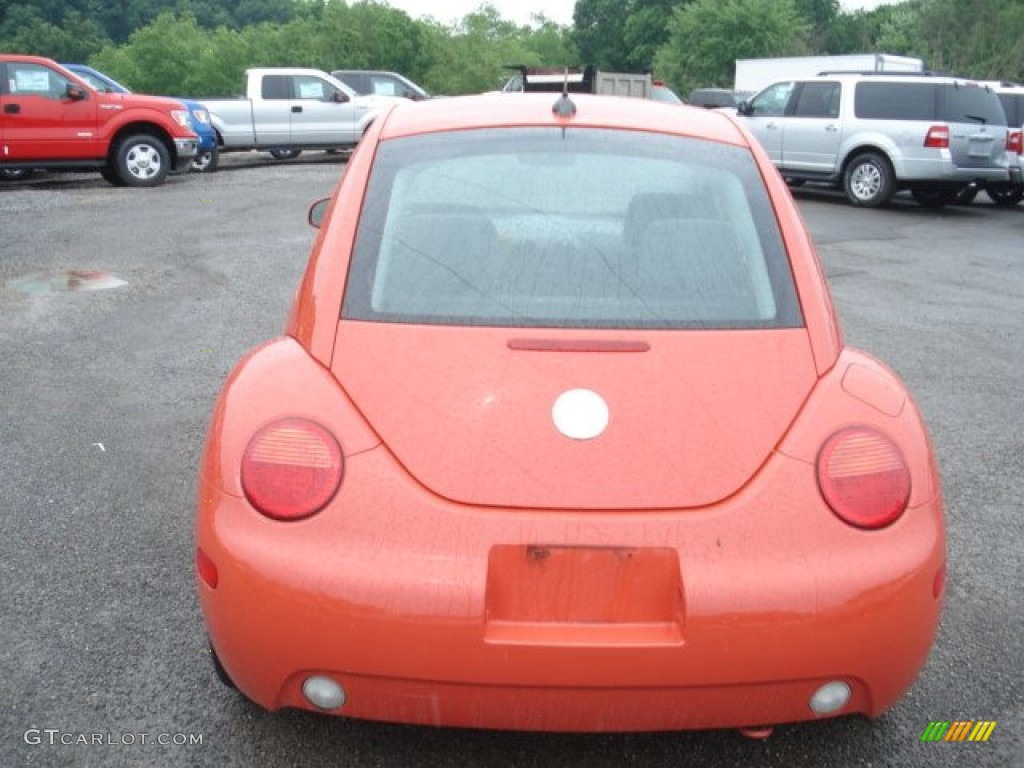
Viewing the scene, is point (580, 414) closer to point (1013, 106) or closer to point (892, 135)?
point (892, 135)

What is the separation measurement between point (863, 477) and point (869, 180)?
14.7m

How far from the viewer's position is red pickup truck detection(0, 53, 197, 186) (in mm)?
14578

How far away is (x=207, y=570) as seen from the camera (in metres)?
2.25

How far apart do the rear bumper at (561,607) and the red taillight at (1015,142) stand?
48.6 feet

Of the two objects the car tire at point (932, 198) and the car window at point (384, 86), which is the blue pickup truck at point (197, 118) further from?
the car tire at point (932, 198)

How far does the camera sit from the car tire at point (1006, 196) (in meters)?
16.8

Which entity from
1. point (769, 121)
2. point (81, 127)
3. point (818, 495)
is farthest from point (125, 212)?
point (818, 495)

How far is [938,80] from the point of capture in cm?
1499

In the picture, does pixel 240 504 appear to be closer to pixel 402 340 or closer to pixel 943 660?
pixel 402 340

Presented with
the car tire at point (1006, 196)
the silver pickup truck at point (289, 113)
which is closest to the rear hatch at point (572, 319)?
the car tire at point (1006, 196)

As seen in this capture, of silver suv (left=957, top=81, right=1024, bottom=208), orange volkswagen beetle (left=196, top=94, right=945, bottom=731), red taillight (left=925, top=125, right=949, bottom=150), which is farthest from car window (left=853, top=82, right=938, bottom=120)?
orange volkswagen beetle (left=196, top=94, right=945, bottom=731)

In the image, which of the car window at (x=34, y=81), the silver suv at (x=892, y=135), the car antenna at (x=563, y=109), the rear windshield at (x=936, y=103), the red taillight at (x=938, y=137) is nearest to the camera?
the car antenna at (x=563, y=109)

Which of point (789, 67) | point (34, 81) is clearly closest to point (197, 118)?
point (34, 81)

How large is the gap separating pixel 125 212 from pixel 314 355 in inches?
463
